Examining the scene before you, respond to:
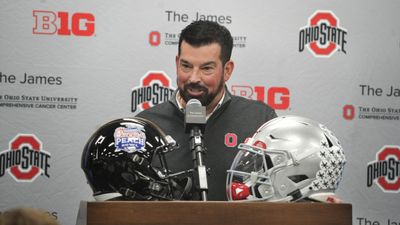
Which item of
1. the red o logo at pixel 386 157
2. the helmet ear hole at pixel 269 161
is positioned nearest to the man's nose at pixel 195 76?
the helmet ear hole at pixel 269 161

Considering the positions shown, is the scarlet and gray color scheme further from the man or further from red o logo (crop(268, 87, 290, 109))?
red o logo (crop(268, 87, 290, 109))

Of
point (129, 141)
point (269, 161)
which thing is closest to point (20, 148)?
point (129, 141)

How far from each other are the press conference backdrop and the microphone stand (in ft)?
4.51

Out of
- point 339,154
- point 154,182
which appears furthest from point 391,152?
point 154,182

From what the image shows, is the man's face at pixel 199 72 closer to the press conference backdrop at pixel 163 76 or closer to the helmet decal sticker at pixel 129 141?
the press conference backdrop at pixel 163 76

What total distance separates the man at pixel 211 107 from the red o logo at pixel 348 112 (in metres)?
0.46

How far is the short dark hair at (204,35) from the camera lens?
2.91m

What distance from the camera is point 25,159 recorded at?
3232 millimetres

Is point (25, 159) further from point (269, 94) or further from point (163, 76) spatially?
point (269, 94)

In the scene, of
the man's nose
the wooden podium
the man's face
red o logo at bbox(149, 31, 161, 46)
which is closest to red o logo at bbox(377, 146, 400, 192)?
the man's face

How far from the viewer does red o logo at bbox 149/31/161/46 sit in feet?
11.0

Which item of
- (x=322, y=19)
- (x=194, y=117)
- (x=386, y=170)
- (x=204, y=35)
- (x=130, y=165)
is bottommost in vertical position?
(x=386, y=170)

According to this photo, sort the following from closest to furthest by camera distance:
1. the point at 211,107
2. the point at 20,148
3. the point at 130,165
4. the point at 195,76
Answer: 1. the point at 130,165
2. the point at 195,76
3. the point at 211,107
4. the point at 20,148

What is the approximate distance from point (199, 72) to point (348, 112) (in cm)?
90
